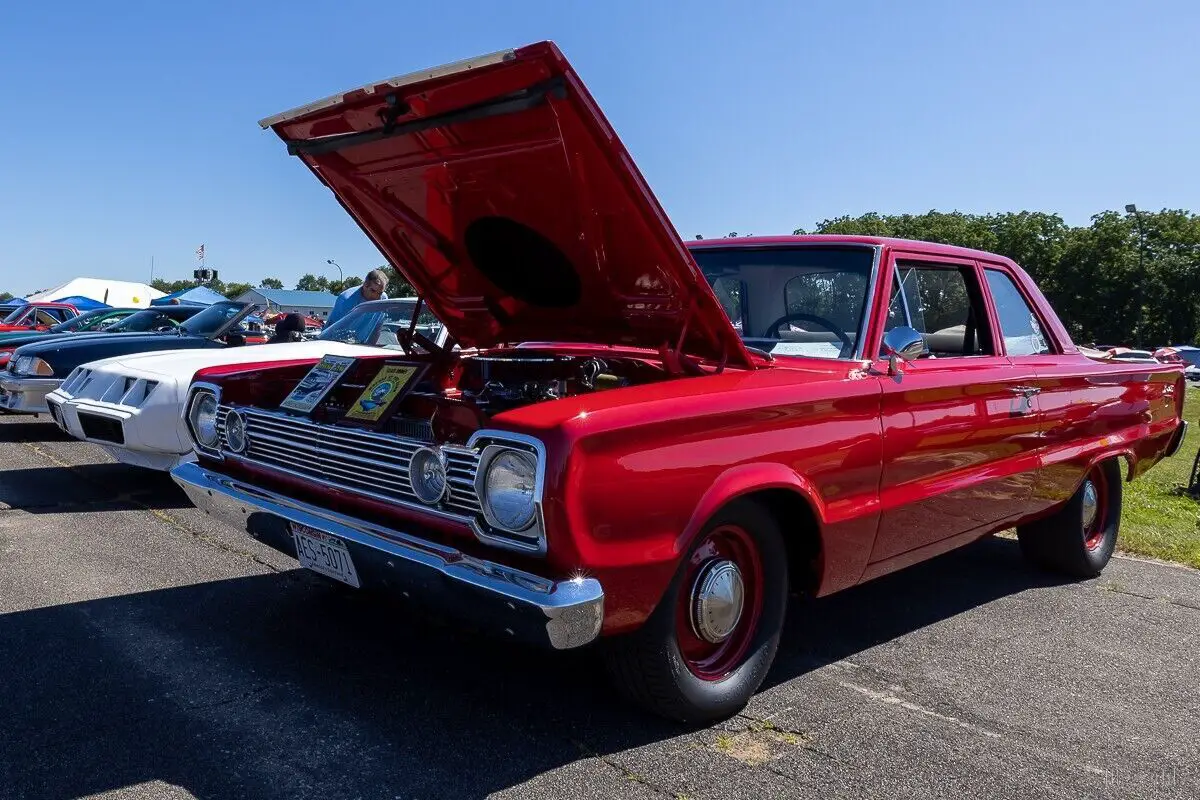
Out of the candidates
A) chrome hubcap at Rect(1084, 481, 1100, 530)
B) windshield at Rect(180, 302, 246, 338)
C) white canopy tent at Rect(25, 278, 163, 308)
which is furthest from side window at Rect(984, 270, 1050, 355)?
white canopy tent at Rect(25, 278, 163, 308)

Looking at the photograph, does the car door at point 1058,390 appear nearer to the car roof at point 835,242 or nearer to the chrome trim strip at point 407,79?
the car roof at point 835,242

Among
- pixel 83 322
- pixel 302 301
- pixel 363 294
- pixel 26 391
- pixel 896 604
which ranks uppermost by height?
pixel 302 301

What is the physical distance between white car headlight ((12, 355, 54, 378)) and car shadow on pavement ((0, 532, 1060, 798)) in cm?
502

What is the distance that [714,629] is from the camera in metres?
3.08

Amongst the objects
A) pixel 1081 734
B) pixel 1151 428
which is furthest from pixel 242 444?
pixel 1151 428

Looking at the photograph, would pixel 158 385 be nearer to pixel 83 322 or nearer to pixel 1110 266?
pixel 83 322

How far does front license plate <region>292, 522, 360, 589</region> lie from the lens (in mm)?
3016

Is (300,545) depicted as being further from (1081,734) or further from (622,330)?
(1081,734)

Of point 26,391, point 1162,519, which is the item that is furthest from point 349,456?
point 26,391

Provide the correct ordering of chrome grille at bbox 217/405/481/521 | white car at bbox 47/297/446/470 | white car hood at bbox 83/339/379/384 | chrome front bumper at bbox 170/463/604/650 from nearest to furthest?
chrome front bumper at bbox 170/463/604/650 → chrome grille at bbox 217/405/481/521 → white car at bbox 47/297/446/470 → white car hood at bbox 83/339/379/384

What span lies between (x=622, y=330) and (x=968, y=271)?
1723mm

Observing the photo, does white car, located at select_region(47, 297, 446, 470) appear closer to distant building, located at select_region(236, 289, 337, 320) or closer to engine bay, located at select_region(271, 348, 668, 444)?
engine bay, located at select_region(271, 348, 668, 444)

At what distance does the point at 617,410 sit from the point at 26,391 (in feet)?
24.3

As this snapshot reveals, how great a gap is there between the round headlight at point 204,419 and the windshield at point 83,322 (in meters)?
9.52
